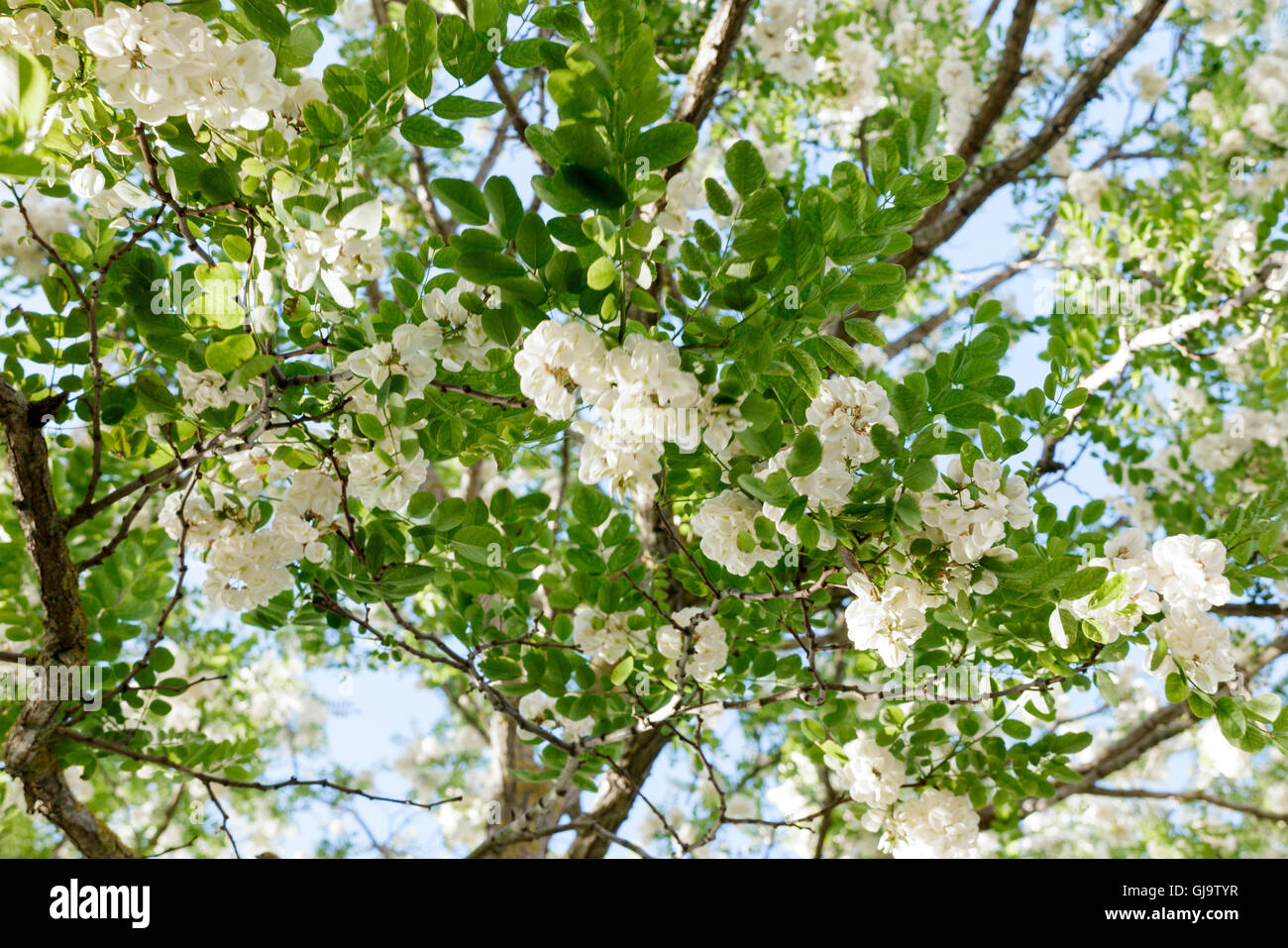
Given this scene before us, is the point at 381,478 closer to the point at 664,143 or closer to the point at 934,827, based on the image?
the point at 664,143

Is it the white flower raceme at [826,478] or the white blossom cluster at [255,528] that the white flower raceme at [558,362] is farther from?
the white blossom cluster at [255,528]

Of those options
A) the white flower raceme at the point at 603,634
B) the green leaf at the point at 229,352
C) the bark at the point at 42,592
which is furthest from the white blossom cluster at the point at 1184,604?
the bark at the point at 42,592

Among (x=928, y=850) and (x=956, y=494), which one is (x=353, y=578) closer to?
(x=956, y=494)

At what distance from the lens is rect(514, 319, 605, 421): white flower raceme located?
106 centimetres

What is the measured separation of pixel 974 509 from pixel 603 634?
89 cm

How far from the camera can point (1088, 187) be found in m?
4.20

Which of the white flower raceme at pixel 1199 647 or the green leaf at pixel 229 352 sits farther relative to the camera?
the white flower raceme at pixel 1199 647

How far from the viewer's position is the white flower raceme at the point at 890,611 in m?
1.30

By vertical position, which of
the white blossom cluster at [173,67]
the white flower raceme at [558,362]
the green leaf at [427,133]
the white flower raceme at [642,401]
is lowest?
the white flower raceme at [642,401]

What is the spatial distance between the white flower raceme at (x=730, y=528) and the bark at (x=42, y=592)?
124 cm

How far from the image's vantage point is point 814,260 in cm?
117

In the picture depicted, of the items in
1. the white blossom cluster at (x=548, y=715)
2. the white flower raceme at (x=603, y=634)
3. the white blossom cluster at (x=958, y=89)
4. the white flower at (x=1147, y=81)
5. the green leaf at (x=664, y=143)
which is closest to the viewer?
the green leaf at (x=664, y=143)

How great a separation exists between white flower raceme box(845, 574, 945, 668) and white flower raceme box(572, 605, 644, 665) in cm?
65

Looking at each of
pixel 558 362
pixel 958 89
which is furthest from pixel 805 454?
pixel 958 89
